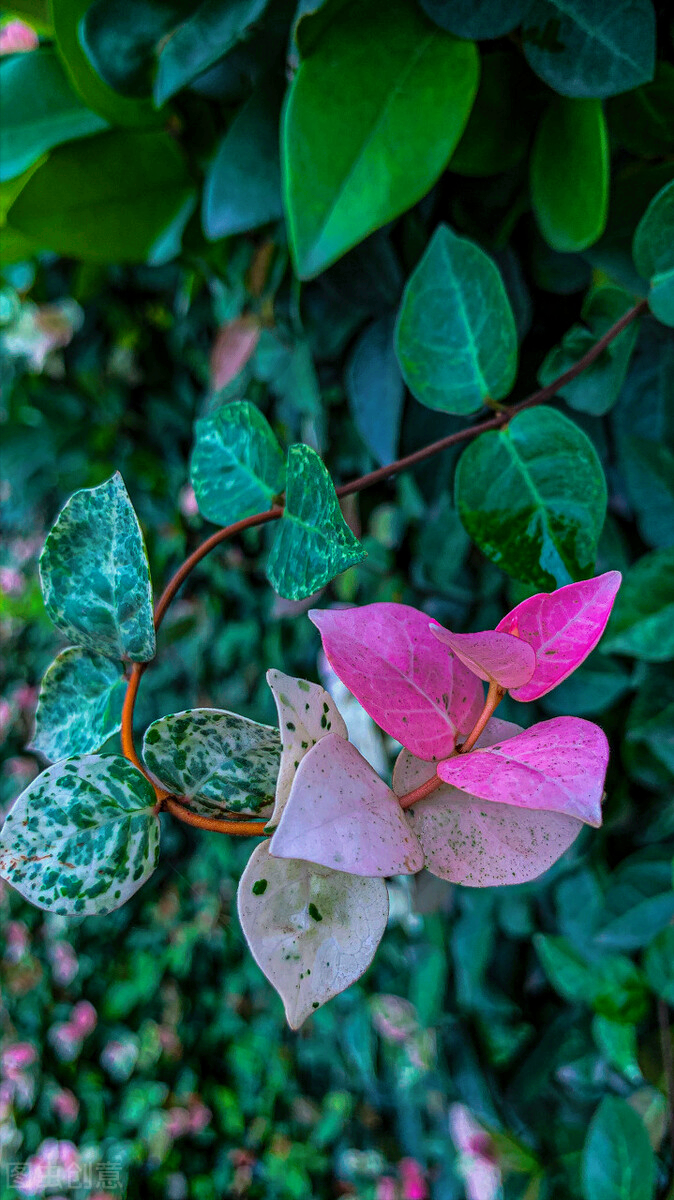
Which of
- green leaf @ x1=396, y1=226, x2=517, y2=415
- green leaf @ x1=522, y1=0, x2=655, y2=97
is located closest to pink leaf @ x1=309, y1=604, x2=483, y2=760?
green leaf @ x1=396, y1=226, x2=517, y2=415

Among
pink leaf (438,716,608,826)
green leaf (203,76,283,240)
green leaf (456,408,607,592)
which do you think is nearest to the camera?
pink leaf (438,716,608,826)

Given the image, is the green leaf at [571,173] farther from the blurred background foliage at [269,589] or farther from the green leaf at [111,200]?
the green leaf at [111,200]

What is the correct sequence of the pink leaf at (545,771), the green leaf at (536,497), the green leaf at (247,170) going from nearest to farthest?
the pink leaf at (545,771) < the green leaf at (536,497) < the green leaf at (247,170)

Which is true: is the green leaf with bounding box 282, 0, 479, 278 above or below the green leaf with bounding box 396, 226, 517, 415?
above

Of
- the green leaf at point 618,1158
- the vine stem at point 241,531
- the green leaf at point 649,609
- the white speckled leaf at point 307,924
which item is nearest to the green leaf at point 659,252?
the vine stem at point 241,531

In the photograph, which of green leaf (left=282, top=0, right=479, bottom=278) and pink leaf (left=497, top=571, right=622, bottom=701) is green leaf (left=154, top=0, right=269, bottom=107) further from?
pink leaf (left=497, top=571, right=622, bottom=701)

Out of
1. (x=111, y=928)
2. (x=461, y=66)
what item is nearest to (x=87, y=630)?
(x=461, y=66)

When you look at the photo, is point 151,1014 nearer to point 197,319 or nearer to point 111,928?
point 111,928
